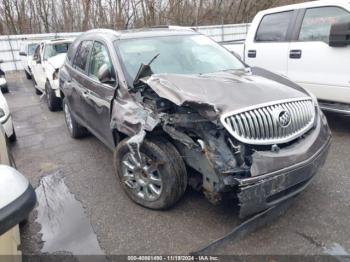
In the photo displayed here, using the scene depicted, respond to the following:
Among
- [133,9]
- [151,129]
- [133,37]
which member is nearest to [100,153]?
[133,37]

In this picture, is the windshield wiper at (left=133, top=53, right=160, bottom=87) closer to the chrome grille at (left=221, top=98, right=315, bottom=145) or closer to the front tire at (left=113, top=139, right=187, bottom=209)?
the front tire at (left=113, top=139, right=187, bottom=209)

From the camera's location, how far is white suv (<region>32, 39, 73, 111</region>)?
7.40m

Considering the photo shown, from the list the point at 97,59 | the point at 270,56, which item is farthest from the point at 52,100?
the point at 270,56

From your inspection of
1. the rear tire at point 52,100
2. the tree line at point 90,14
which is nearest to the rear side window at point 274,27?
the rear tire at point 52,100

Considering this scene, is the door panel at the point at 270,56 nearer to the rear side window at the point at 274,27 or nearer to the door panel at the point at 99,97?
the rear side window at the point at 274,27

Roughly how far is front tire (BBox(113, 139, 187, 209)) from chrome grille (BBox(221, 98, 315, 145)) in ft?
2.11

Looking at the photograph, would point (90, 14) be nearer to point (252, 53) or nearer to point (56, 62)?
point (56, 62)

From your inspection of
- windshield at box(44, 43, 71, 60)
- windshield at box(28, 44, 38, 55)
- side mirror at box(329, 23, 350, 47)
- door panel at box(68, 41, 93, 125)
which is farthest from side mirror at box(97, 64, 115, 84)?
windshield at box(28, 44, 38, 55)

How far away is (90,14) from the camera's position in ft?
66.3

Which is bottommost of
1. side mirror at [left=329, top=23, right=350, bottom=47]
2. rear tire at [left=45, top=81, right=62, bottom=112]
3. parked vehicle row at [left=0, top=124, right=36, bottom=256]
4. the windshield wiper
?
rear tire at [left=45, top=81, right=62, bottom=112]

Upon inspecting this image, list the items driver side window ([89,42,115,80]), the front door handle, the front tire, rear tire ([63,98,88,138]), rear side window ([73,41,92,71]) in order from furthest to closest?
rear tire ([63,98,88,138]) < the front door handle < rear side window ([73,41,92,71]) < driver side window ([89,42,115,80]) < the front tire

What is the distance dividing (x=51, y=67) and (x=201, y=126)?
5.96m

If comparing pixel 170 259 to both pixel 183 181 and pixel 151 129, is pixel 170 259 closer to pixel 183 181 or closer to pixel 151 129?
pixel 183 181

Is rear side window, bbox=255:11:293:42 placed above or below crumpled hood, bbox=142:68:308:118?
above
